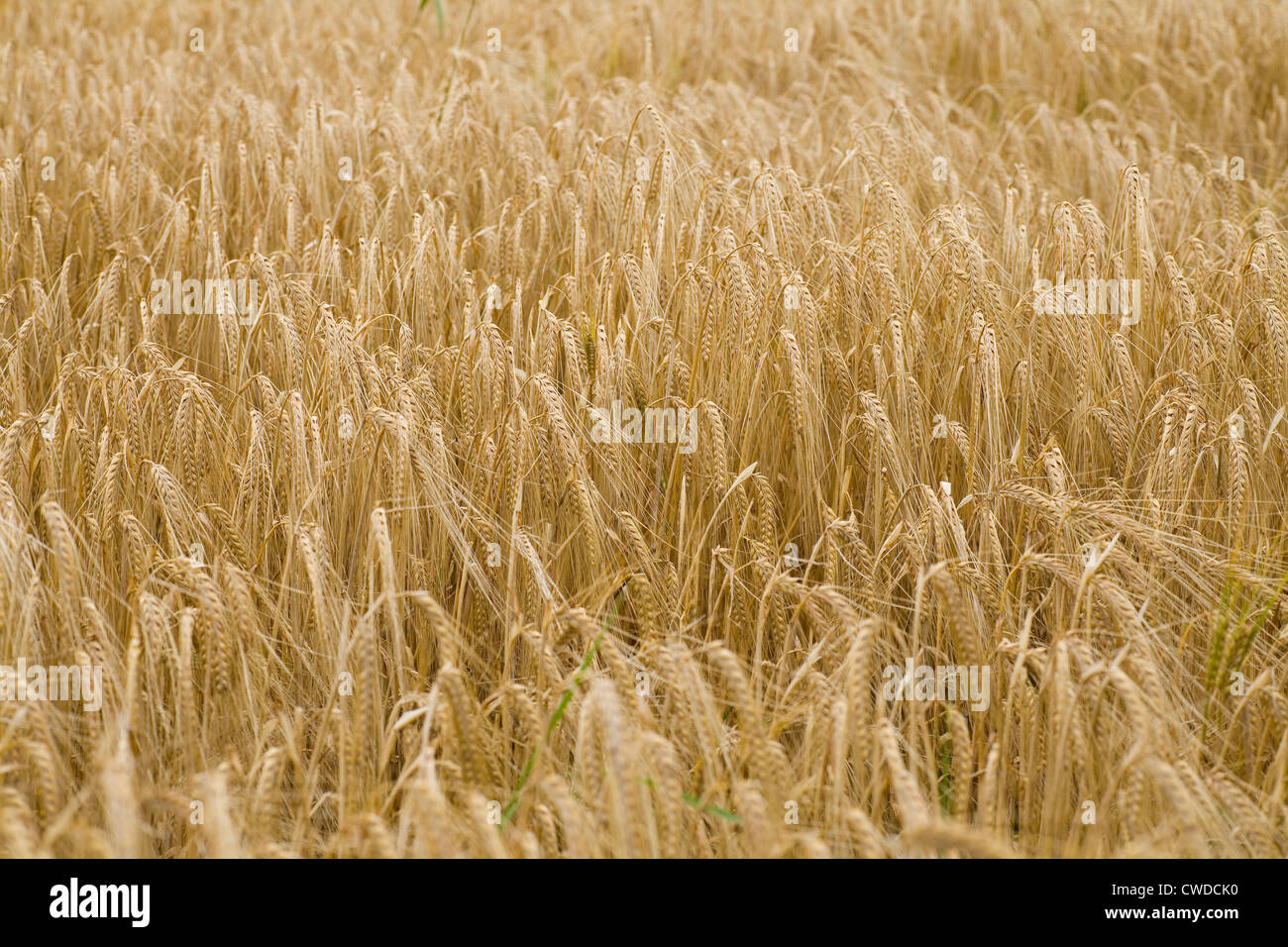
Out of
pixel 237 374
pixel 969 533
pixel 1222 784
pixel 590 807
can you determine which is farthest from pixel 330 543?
pixel 1222 784

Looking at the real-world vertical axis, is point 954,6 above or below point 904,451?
above

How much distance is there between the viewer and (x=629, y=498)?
231 cm

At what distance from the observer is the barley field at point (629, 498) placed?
1.61 meters

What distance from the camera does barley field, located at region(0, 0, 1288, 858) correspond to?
1611mm

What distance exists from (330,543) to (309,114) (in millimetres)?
2037

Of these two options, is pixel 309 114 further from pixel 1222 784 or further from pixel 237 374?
pixel 1222 784

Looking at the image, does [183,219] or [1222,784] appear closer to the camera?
[1222,784]

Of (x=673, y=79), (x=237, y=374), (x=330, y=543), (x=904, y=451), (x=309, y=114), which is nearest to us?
(x=330, y=543)

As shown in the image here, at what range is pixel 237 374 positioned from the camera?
2.60m

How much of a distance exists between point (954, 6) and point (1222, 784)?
505cm

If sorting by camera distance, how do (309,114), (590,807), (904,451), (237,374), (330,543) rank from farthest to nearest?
(309,114)
(237,374)
(904,451)
(330,543)
(590,807)

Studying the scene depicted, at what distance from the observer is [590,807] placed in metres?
1.62
